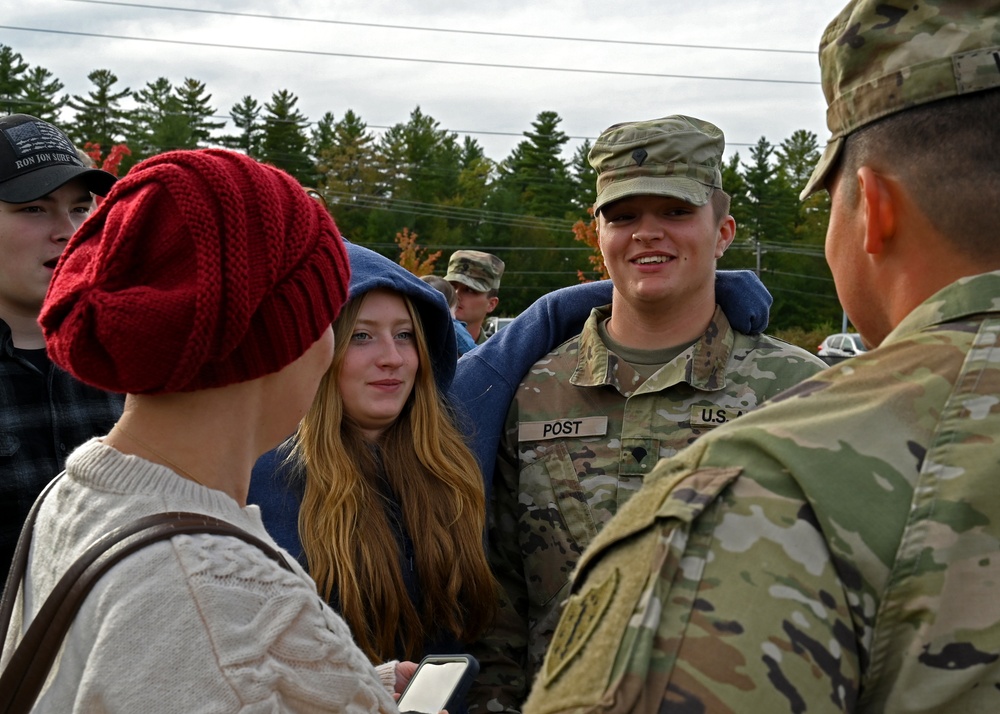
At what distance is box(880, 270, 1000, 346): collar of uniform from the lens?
1.34 m

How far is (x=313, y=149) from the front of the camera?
57656mm

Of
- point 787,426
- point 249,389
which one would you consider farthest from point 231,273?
point 787,426

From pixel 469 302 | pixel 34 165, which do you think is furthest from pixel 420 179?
pixel 34 165

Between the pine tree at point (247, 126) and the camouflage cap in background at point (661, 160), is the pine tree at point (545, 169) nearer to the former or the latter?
the pine tree at point (247, 126)

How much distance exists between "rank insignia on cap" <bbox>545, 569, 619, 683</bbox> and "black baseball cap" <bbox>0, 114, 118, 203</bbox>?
8.94ft

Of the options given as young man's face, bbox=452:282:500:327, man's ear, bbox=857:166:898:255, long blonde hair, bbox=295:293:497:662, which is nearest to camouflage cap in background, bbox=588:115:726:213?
long blonde hair, bbox=295:293:497:662

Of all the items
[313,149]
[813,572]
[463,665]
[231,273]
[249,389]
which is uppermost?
[313,149]

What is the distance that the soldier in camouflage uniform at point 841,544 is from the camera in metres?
1.13

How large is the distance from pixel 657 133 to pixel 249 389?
7.61 ft

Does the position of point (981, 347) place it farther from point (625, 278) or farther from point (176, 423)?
point (625, 278)

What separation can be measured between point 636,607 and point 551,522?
2.26 m

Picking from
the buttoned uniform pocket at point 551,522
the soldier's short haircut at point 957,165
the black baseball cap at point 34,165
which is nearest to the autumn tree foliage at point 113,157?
the black baseball cap at point 34,165

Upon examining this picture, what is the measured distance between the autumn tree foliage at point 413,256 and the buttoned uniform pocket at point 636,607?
3411 cm

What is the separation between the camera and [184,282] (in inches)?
60.0
